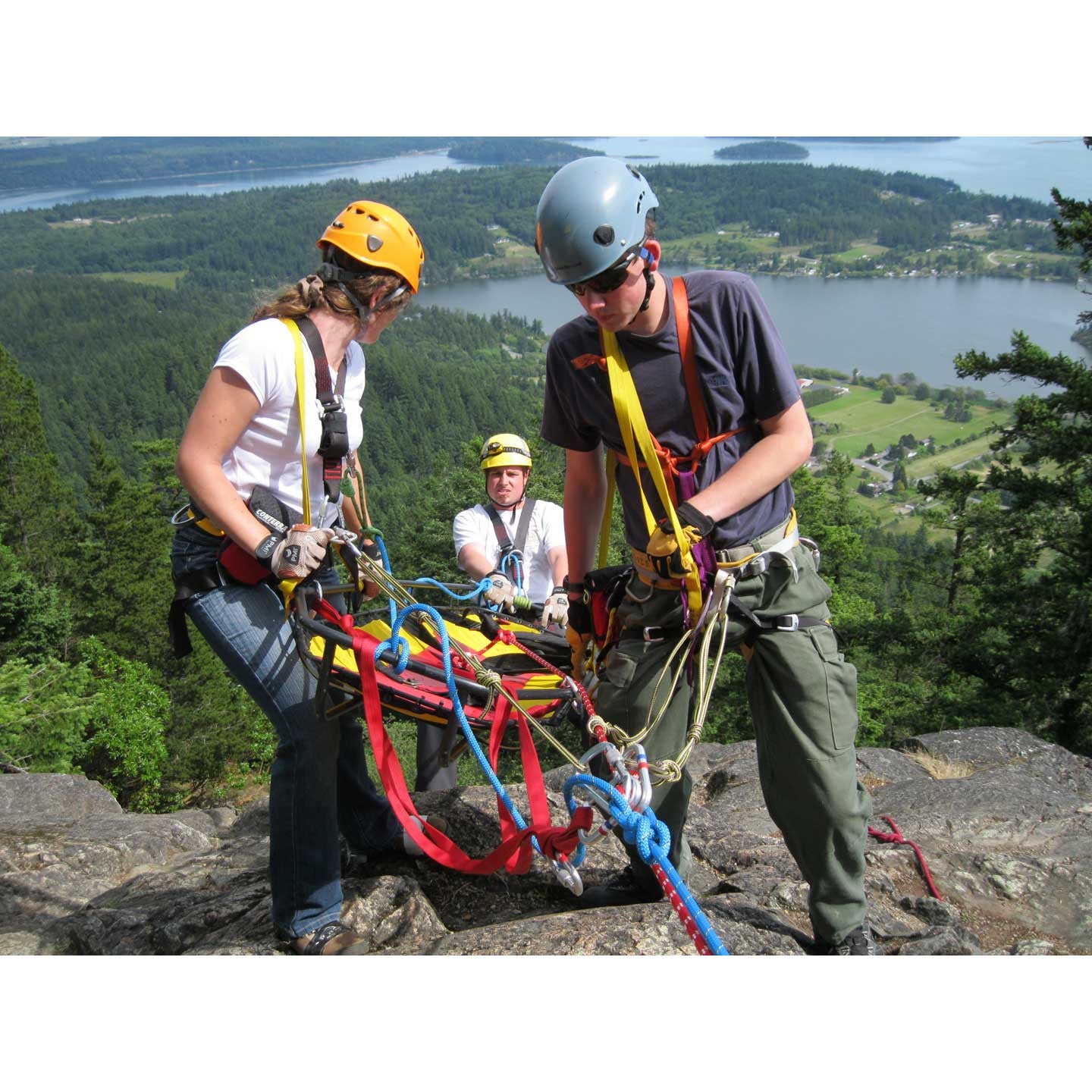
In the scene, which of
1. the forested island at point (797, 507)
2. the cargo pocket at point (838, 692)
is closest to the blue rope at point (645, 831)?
the cargo pocket at point (838, 692)

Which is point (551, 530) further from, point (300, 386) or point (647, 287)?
point (647, 287)

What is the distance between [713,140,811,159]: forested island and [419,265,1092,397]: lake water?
13262mm

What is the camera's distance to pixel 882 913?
3.73 metres

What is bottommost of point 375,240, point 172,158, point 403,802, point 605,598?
point 403,802

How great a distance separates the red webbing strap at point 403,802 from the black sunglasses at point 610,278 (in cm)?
134

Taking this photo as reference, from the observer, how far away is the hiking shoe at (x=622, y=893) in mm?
3480

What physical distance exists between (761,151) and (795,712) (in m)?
38.9

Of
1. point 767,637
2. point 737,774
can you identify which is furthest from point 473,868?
point 737,774

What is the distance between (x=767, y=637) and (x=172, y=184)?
585ft

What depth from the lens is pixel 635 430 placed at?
2881 mm

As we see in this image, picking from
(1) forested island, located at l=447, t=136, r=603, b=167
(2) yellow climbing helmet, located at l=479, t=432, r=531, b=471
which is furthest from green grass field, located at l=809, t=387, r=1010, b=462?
(2) yellow climbing helmet, located at l=479, t=432, r=531, b=471

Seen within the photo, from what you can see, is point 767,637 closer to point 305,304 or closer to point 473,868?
point 473,868

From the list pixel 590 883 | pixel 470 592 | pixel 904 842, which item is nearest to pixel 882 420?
pixel 904 842

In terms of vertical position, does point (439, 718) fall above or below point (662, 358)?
below
